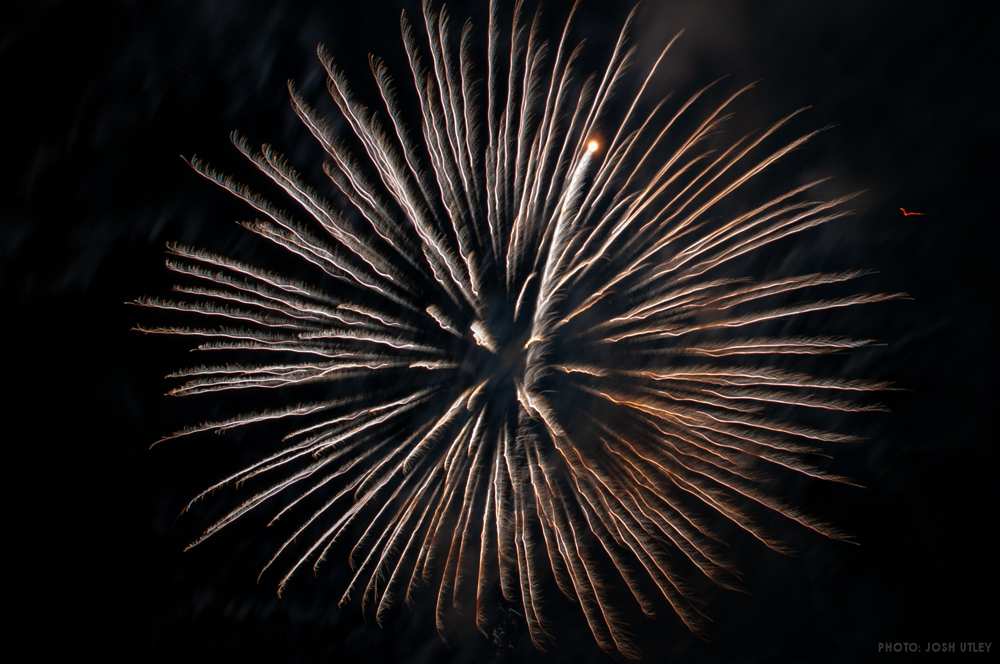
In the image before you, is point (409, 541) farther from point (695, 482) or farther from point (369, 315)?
point (695, 482)

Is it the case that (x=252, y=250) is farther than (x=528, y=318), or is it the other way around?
(x=252, y=250)

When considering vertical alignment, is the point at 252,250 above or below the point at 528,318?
above

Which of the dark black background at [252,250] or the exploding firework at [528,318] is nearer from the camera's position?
the exploding firework at [528,318]

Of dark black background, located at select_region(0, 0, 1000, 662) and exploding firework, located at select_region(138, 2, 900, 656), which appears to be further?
dark black background, located at select_region(0, 0, 1000, 662)
